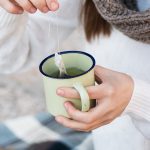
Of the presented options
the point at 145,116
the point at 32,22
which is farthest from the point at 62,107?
the point at 32,22

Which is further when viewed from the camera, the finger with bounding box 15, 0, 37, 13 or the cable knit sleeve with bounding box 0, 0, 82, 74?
the cable knit sleeve with bounding box 0, 0, 82, 74

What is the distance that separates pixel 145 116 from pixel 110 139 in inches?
7.1

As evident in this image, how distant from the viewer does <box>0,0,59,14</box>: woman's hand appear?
17.0 inches

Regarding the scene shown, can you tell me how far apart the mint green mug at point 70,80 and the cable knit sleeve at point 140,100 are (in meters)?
0.08

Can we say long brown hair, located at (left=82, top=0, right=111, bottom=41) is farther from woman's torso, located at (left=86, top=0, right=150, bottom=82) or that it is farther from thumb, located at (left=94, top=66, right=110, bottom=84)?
thumb, located at (left=94, top=66, right=110, bottom=84)

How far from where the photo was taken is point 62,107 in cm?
44

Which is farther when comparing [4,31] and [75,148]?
[75,148]

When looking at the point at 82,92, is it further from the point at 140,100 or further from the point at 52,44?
the point at 52,44

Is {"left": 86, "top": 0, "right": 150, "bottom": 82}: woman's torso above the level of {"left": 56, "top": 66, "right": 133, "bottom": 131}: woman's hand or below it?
below

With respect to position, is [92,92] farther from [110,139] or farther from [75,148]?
[75,148]

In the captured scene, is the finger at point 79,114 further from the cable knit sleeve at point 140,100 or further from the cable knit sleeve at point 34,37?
the cable knit sleeve at point 34,37

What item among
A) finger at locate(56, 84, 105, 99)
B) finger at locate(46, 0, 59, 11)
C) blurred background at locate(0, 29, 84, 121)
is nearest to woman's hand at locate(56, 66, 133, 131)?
finger at locate(56, 84, 105, 99)

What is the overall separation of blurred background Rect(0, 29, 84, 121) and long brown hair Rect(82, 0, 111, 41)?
1.61ft

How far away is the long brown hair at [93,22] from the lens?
0.63 metres
